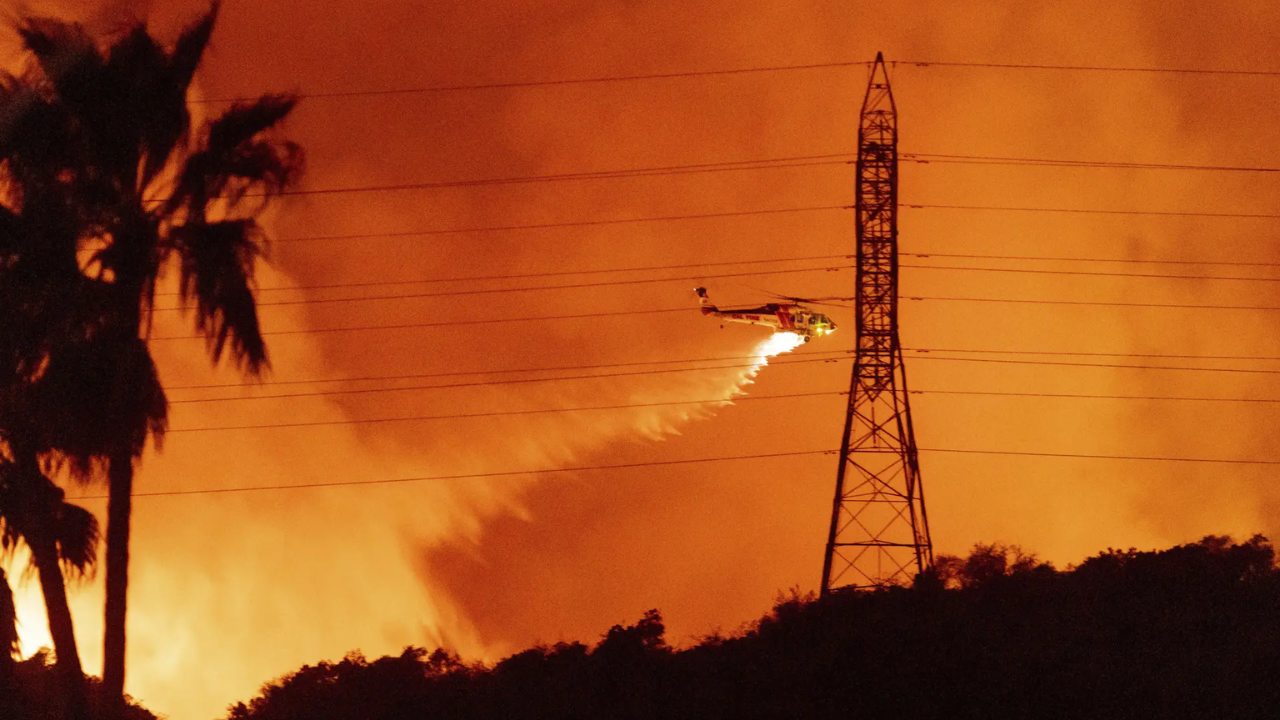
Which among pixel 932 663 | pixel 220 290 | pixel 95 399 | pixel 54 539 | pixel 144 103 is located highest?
pixel 144 103

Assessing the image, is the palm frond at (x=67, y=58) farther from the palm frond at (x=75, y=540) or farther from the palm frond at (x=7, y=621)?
the palm frond at (x=7, y=621)

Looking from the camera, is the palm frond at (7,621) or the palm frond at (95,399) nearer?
the palm frond at (95,399)

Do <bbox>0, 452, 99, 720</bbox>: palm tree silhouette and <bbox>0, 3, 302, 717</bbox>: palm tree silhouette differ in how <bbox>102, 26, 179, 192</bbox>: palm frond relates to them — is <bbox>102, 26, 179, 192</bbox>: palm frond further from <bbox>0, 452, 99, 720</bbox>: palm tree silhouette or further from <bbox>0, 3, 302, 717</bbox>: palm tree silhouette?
<bbox>0, 452, 99, 720</bbox>: palm tree silhouette

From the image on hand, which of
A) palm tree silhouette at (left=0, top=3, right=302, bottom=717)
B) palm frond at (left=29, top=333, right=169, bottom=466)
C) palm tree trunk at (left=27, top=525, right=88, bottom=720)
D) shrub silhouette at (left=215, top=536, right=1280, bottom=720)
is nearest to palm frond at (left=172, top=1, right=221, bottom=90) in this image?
palm tree silhouette at (left=0, top=3, right=302, bottom=717)

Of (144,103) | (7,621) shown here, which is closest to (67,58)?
(144,103)

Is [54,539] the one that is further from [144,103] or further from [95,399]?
[144,103]

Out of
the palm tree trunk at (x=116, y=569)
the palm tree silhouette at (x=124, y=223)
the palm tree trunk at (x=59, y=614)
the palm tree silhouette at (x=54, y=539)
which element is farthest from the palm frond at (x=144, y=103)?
the palm tree trunk at (x=59, y=614)

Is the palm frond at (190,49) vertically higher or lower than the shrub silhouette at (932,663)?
higher
